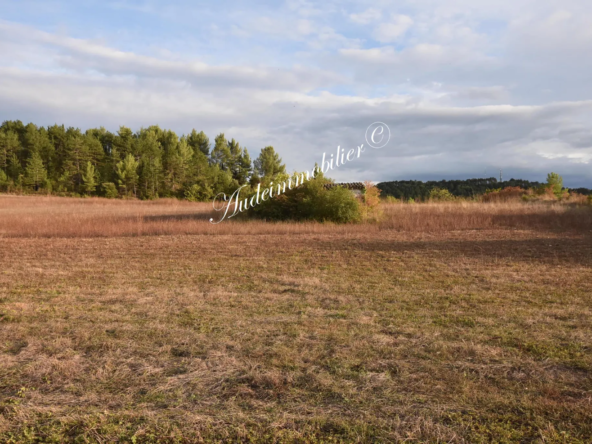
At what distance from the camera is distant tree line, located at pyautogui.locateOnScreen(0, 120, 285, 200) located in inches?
1976

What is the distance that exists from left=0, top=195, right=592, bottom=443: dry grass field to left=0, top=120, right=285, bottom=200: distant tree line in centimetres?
4034

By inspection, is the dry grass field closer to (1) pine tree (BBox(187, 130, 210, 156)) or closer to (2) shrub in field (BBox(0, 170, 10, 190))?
(2) shrub in field (BBox(0, 170, 10, 190))

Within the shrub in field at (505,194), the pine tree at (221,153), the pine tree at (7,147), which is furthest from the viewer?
the pine tree at (221,153)

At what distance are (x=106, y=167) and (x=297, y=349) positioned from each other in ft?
174

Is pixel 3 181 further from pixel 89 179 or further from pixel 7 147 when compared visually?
pixel 89 179

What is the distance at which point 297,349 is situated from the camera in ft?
16.0

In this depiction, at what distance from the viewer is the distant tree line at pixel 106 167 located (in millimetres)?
50188

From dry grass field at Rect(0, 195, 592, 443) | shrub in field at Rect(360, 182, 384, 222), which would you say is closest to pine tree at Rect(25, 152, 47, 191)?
shrub in field at Rect(360, 182, 384, 222)

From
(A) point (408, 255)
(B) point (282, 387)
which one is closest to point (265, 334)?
(B) point (282, 387)

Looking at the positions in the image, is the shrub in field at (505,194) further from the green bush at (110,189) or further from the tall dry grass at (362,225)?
the green bush at (110,189)

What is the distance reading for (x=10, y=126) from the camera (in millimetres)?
58094

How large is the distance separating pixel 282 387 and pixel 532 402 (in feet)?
6.73

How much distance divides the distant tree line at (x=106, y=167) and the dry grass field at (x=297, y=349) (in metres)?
40.3

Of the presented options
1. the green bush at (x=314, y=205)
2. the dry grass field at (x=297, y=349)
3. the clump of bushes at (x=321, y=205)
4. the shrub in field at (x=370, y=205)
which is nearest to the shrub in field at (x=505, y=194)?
the shrub in field at (x=370, y=205)
